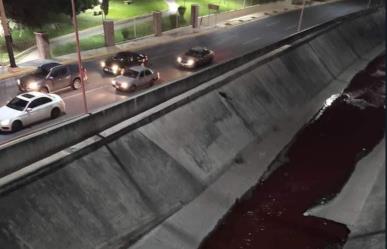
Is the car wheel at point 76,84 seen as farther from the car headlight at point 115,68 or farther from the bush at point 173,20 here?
the bush at point 173,20

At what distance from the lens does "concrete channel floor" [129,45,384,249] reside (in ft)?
59.5

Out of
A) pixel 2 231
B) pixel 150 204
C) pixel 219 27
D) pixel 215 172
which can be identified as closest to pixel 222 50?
pixel 219 27

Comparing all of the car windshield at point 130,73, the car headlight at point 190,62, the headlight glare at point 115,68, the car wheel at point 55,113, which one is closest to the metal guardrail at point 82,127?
the car wheel at point 55,113

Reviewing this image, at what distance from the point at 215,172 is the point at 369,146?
13771 millimetres

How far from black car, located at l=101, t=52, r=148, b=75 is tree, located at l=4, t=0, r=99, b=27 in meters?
11.2

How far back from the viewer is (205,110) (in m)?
25.6

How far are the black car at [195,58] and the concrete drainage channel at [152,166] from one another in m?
4.81

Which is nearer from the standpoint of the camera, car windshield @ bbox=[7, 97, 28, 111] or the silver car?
car windshield @ bbox=[7, 97, 28, 111]

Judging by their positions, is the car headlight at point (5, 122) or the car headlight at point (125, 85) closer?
the car headlight at point (5, 122)

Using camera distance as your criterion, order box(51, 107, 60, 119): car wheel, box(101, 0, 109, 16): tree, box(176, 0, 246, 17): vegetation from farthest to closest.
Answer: box(176, 0, 246, 17): vegetation, box(101, 0, 109, 16): tree, box(51, 107, 60, 119): car wheel

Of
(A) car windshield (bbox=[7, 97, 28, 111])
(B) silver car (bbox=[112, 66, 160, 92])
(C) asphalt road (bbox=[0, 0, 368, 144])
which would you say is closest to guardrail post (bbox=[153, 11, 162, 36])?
(C) asphalt road (bbox=[0, 0, 368, 144])

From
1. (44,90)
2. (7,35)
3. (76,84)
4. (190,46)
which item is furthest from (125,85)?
(190,46)

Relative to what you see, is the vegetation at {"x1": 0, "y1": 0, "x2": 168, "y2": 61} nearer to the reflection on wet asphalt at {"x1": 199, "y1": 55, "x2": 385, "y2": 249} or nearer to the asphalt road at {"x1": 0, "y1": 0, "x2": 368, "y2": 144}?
the asphalt road at {"x1": 0, "y1": 0, "x2": 368, "y2": 144}

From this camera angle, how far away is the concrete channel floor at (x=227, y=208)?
18125 millimetres
